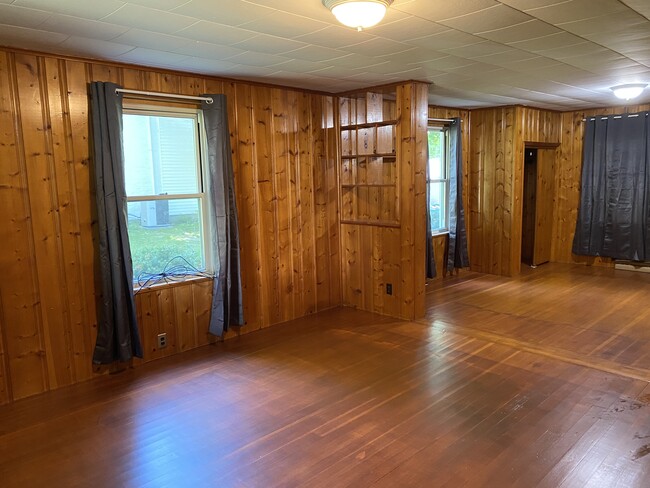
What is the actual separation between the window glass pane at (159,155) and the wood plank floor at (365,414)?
4.86 feet

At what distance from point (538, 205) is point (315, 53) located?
537cm

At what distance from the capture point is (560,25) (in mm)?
2967

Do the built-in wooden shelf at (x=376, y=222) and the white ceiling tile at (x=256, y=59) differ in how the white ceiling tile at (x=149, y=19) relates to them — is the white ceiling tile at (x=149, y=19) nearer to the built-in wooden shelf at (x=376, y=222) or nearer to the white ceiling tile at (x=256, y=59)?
the white ceiling tile at (x=256, y=59)

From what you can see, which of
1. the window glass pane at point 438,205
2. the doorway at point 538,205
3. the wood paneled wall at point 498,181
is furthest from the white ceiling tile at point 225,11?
the doorway at point 538,205

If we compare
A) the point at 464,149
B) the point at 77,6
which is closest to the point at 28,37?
the point at 77,6

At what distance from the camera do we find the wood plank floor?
8.21 feet

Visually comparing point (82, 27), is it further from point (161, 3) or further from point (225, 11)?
point (225, 11)

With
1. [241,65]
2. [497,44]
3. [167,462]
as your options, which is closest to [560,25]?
[497,44]

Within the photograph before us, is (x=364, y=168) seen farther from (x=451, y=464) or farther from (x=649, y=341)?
(x=451, y=464)

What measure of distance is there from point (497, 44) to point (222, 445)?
3.20 meters

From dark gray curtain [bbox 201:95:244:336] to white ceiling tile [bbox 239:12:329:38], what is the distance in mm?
1327

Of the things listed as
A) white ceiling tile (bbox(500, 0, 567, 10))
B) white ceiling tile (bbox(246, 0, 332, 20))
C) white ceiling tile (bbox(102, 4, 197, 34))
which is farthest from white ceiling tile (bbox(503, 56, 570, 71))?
white ceiling tile (bbox(102, 4, 197, 34))

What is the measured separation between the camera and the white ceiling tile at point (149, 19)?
2.60 metres

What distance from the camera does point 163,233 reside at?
418cm
